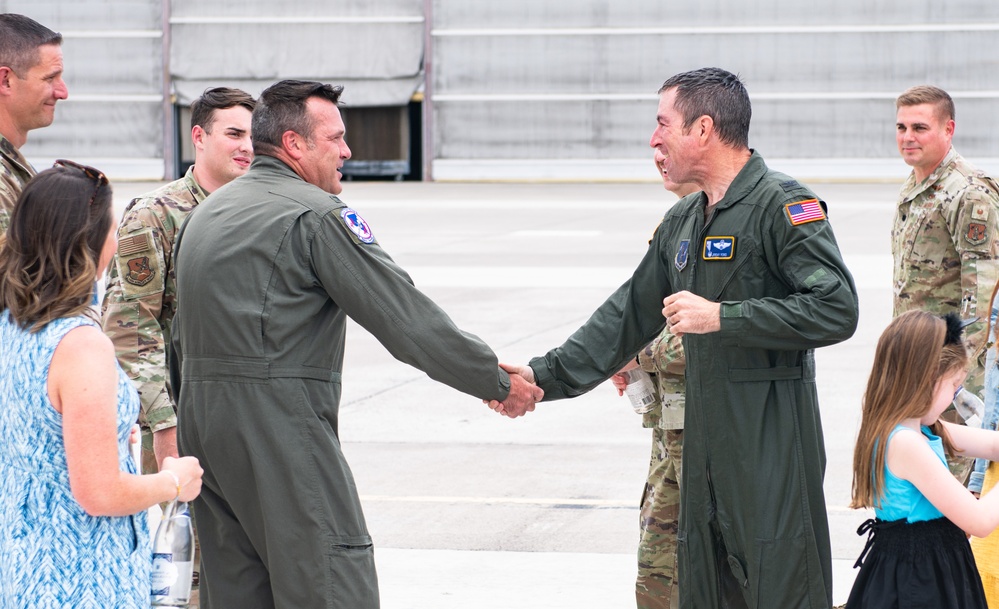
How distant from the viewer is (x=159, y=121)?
111 feet

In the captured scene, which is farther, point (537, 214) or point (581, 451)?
point (537, 214)

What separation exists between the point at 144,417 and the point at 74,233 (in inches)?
68.6

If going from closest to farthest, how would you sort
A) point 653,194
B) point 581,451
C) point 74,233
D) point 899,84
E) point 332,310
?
point 74,233
point 332,310
point 581,451
point 653,194
point 899,84

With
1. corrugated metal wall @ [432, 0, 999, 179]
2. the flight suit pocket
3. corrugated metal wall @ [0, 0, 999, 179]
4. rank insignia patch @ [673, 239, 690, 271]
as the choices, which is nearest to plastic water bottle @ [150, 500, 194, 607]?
the flight suit pocket

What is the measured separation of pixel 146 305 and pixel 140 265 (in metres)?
0.15

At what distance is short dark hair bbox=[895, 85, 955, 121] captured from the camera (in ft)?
21.3

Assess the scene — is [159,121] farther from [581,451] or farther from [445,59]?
[581,451]

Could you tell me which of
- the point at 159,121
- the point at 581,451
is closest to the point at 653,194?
the point at 159,121

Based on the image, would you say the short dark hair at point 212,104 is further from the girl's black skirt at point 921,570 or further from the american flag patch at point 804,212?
the girl's black skirt at point 921,570

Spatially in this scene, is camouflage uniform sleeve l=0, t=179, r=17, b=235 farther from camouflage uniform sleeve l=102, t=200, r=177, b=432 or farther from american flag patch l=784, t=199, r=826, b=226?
american flag patch l=784, t=199, r=826, b=226

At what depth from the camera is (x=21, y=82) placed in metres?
4.10

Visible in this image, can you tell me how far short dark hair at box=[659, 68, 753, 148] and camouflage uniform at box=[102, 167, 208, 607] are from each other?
1.95 metres

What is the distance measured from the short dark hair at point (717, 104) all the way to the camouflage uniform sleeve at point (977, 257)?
2.39 metres

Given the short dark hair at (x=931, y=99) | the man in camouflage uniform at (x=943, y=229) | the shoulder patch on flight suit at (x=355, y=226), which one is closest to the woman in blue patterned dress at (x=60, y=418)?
the shoulder patch on flight suit at (x=355, y=226)
